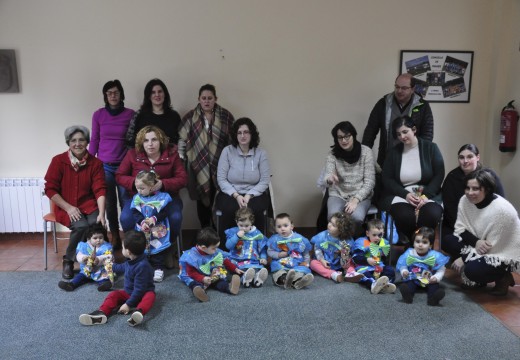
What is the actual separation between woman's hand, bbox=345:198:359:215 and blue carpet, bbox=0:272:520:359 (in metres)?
0.58

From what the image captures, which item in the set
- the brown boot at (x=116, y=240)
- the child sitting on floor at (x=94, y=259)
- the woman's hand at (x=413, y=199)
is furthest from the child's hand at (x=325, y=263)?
the brown boot at (x=116, y=240)

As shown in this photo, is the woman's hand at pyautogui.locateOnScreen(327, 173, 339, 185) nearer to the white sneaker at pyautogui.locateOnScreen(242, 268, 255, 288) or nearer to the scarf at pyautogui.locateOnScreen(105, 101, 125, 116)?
the white sneaker at pyautogui.locateOnScreen(242, 268, 255, 288)

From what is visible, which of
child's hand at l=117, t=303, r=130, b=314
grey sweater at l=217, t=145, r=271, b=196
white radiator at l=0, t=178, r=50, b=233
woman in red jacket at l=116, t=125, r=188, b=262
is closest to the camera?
child's hand at l=117, t=303, r=130, b=314

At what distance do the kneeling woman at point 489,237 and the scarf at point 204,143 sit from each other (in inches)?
76.7

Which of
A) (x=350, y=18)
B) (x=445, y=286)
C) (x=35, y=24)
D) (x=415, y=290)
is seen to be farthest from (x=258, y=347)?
(x=35, y=24)

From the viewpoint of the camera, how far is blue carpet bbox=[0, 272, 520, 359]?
2.18 meters

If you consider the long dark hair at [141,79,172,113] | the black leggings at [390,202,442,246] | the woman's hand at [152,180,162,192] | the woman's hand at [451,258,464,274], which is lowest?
the woman's hand at [451,258,464,274]

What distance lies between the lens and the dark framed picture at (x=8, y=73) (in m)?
3.96

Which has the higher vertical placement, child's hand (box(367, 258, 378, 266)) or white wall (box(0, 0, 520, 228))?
white wall (box(0, 0, 520, 228))

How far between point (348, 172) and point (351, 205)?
318 millimetres

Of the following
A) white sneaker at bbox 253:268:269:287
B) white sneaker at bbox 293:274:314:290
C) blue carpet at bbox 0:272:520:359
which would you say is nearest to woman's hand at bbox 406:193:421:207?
blue carpet at bbox 0:272:520:359

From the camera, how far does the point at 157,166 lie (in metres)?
3.41

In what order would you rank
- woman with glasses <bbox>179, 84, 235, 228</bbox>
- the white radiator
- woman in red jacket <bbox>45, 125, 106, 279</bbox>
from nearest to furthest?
woman in red jacket <bbox>45, 125, 106, 279</bbox> → woman with glasses <bbox>179, 84, 235, 228</bbox> → the white radiator

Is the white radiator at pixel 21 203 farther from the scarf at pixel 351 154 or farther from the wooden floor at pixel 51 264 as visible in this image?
the scarf at pixel 351 154
